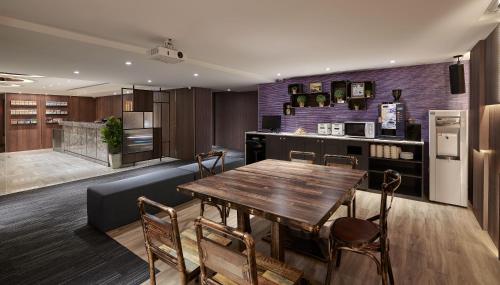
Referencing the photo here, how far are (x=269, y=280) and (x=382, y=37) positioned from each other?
3.37m

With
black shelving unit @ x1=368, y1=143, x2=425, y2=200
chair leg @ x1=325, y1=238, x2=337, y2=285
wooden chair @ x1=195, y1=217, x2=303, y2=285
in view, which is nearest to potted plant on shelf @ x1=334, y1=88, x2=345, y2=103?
black shelving unit @ x1=368, y1=143, x2=425, y2=200

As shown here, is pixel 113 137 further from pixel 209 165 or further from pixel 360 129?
pixel 360 129

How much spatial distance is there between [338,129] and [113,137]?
5.90 m

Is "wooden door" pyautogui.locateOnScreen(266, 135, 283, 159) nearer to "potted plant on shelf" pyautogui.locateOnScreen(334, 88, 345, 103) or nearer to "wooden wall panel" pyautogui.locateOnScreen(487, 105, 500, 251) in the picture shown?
"potted plant on shelf" pyautogui.locateOnScreen(334, 88, 345, 103)

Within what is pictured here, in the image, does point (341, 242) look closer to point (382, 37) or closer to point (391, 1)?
point (391, 1)

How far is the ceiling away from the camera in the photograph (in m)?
2.52

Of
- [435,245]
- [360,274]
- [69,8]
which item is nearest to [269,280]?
[360,274]

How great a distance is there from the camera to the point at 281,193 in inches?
84.7

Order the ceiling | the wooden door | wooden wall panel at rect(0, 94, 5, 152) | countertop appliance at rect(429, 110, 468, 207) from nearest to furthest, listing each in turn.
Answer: the ceiling, countertop appliance at rect(429, 110, 468, 207), the wooden door, wooden wall panel at rect(0, 94, 5, 152)

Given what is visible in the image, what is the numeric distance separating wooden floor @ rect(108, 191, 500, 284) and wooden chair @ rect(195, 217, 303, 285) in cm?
95

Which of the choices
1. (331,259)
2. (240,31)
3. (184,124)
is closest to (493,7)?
(240,31)

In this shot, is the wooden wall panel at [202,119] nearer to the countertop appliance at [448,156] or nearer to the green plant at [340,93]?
the green plant at [340,93]

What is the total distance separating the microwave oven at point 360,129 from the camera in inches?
207

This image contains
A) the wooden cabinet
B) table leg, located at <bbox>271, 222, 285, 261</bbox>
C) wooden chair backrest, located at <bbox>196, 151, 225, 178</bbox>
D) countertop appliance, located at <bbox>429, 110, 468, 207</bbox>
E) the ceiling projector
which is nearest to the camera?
table leg, located at <bbox>271, 222, 285, 261</bbox>
